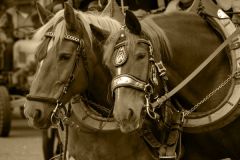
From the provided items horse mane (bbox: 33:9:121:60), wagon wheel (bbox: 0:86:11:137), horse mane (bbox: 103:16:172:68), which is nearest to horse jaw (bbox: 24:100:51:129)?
horse mane (bbox: 33:9:121:60)

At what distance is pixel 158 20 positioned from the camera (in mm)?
5660

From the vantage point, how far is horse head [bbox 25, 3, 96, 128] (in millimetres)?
5352

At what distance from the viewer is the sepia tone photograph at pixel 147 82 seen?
5246 millimetres

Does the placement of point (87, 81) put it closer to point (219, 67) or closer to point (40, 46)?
point (40, 46)

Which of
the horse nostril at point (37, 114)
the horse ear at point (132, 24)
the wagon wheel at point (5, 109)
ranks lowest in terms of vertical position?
the wagon wheel at point (5, 109)

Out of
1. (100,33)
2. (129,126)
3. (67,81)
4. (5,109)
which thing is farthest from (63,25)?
(5,109)

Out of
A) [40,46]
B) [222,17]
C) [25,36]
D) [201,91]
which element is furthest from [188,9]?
[25,36]

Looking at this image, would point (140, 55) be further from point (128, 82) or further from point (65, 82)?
point (65, 82)

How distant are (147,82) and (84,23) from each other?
0.83 metres

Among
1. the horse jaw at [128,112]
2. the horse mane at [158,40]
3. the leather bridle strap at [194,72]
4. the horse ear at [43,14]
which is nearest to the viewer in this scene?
the horse jaw at [128,112]

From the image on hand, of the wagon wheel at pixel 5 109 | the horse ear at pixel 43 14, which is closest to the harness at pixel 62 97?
the horse ear at pixel 43 14

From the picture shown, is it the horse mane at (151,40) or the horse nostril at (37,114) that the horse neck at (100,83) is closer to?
the horse mane at (151,40)

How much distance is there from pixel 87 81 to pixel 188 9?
1069mm

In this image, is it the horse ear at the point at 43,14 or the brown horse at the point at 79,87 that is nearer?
the brown horse at the point at 79,87
